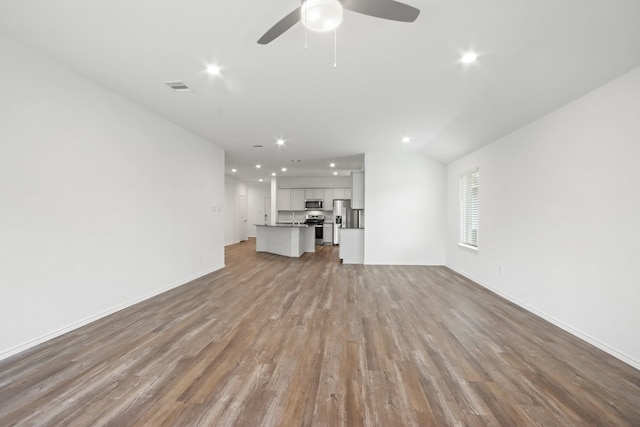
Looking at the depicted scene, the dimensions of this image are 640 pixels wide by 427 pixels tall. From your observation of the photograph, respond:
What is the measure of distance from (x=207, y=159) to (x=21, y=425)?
455cm

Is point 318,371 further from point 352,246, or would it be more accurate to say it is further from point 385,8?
point 352,246

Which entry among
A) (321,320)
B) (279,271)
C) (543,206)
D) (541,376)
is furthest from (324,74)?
(279,271)

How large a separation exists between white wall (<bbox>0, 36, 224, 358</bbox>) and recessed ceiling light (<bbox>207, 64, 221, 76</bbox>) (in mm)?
1450

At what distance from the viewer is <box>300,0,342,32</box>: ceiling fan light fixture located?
149 cm

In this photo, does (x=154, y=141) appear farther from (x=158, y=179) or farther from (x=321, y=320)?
(x=321, y=320)

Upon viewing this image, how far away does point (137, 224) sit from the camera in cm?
367

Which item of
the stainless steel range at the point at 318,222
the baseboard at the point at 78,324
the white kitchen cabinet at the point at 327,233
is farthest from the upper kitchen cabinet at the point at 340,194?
the baseboard at the point at 78,324

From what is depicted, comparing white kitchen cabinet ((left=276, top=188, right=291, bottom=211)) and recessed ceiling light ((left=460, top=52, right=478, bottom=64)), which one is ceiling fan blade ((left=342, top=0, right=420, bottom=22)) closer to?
recessed ceiling light ((left=460, top=52, right=478, bottom=64))

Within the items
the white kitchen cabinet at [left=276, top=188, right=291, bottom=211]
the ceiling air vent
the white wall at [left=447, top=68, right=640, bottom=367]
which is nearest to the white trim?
the white wall at [left=447, top=68, right=640, bottom=367]

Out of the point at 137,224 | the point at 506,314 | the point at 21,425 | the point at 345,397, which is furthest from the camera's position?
the point at 137,224

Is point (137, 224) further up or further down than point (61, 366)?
further up

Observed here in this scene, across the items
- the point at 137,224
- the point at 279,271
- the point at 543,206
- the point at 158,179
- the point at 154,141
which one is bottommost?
the point at 279,271

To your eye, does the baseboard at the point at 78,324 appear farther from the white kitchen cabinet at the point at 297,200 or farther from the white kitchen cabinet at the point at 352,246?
the white kitchen cabinet at the point at 297,200

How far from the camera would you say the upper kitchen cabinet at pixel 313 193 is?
422 inches
